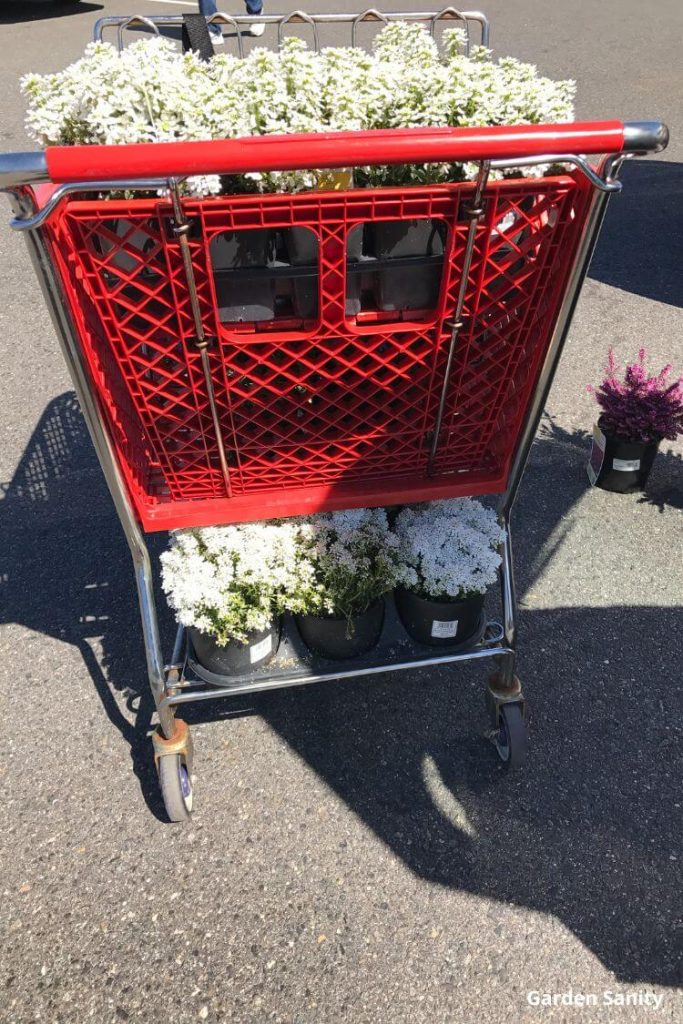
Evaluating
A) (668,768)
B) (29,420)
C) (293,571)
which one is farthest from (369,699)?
(29,420)

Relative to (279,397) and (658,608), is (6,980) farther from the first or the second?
(658,608)

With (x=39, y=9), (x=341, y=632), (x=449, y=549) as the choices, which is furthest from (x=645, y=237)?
(x=39, y=9)

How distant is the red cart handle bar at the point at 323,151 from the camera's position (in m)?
1.24

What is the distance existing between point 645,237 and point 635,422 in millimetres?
2858

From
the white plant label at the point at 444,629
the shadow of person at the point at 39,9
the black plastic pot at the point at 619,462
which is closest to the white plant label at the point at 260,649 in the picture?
the white plant label at the point at 444,629

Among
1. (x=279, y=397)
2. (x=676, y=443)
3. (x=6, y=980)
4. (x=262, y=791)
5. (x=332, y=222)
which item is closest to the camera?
(x=332, y=222)

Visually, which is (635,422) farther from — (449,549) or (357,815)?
(357,815)

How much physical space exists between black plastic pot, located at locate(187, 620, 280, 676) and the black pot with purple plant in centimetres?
162

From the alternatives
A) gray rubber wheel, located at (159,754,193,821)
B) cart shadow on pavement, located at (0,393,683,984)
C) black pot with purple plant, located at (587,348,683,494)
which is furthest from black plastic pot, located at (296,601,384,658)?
black pot with purple plant, located at (587,348,683,494)

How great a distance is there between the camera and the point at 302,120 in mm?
1477

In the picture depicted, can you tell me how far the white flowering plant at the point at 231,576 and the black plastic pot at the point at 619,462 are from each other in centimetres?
151

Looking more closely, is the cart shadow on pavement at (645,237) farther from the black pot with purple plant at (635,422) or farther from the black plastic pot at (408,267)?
the black plastic pot at (408,267)

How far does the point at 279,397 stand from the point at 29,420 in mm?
2281

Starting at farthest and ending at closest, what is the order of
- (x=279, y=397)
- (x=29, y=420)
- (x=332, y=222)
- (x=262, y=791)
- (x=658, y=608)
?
1. (x=29, y=420)
2. (x=658, y=608)
3. (x=262, y=791)
4. (x=279, y=397)
5. (x=332, y=222)
